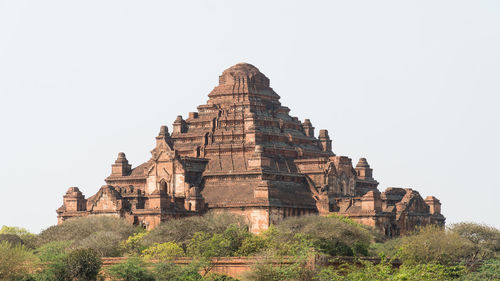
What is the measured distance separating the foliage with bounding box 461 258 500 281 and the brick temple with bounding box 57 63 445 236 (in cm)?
2109

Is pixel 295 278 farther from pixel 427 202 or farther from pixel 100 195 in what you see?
pixel 427 202

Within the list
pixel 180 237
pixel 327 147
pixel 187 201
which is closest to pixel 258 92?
pixel 327 147

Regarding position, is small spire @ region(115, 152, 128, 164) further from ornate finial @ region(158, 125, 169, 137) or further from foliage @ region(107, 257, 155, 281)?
foliage @ region(107, 257, 155, 281)

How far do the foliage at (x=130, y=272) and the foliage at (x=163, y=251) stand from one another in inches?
235

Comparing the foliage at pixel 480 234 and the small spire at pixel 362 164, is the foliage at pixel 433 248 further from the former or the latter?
the small spire at pixel 362 164

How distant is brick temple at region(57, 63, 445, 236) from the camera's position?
359 ft

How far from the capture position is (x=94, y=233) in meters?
101

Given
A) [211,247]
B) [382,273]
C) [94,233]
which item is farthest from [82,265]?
[382,273]

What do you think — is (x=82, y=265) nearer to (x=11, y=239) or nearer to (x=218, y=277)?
(x=218, y=277)

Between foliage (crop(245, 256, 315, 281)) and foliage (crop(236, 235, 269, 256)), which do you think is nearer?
foliage (crop(245, 256, 315, 281))

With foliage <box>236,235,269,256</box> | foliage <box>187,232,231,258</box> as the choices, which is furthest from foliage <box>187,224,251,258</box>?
foliage <box>236,235,269,256</box>

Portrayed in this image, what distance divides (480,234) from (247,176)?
21.9 metres

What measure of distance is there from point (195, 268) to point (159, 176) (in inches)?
1240

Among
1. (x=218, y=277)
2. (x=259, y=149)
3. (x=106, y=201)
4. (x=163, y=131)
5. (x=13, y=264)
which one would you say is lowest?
(x=218, y=277)
